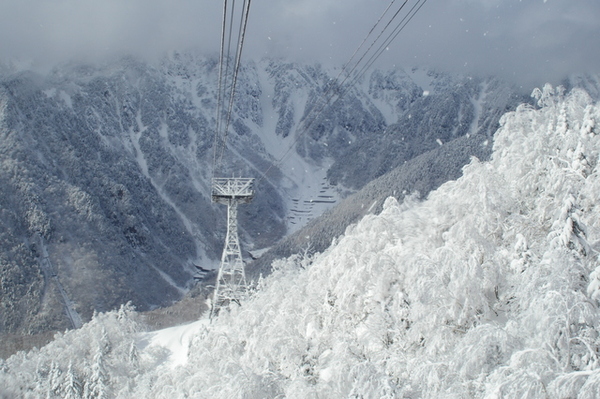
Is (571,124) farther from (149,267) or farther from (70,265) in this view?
(149,267)

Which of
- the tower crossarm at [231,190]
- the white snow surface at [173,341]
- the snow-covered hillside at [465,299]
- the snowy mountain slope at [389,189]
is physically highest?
the snowy mountain slope at [389,189]

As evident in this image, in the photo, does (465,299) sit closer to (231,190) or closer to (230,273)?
(231,190)

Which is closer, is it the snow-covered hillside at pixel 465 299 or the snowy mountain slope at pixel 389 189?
the snow-covered hillside at pixel 465 299

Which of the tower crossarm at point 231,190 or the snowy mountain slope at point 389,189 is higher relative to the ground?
the snowy mountain slope at point 389,189

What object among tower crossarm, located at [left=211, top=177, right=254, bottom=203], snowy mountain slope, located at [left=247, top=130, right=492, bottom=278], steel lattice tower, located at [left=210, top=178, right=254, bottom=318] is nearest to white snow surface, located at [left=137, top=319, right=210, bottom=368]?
steel lattice tower, located at [left=210, top=178, right=254, bottom=318]

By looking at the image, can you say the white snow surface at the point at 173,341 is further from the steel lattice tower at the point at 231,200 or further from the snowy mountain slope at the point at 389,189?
the snowy mountain slope at the point at 389,189

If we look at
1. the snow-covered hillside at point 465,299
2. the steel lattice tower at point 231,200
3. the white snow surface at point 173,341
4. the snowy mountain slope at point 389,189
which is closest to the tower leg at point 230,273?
the steel lattice tower at point 231,200

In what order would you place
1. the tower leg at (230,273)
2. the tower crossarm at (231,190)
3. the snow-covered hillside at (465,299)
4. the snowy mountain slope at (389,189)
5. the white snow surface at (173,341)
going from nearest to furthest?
the snow-covered hillside at (465,299) → the tower crossarm at (231,190) → the tower leg at (230,273) → the white snow surface at (173,341) → the snowy mountain slope at (389,189)

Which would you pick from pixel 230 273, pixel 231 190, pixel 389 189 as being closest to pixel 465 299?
pixel 231 190

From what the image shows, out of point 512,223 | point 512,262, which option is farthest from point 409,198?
point 512,262

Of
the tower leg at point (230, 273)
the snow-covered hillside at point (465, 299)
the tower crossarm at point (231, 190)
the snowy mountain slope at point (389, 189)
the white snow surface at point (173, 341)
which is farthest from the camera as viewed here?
the snowy mountain slope at point (389, 189)
